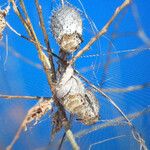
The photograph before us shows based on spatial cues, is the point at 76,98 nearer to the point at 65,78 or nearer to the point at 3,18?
the point at 65,78

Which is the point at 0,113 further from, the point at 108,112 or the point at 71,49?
the point at 71,49

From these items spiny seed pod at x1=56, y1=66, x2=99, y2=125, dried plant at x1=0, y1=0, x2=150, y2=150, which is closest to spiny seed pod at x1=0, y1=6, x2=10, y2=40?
dried plant at x1=0, y1=0, x2=150, y2=150

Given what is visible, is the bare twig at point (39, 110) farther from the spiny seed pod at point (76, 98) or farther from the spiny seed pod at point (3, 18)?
the spiny seed pod at point (3, 18)

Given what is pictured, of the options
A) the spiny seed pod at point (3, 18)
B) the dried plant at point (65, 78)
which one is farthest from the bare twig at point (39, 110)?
the spiny seed pod at point (3, 18)

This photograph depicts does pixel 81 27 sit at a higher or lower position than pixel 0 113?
higher

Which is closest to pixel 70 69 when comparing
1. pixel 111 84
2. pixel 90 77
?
pixel 90 77

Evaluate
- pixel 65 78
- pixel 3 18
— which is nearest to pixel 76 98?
pixel 65 78
